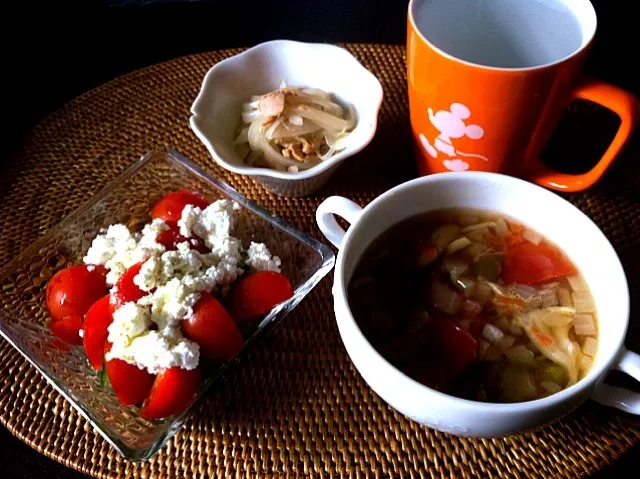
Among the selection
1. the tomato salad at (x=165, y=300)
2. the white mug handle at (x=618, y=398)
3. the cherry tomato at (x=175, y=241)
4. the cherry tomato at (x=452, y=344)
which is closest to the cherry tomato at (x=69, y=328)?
the tomato salad at (x=165, y=300)

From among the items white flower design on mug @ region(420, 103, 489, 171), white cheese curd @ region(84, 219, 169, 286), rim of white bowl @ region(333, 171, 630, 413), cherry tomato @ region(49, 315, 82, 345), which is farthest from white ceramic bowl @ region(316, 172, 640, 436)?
cherry tomato @ region(49, 315, 82, 345)

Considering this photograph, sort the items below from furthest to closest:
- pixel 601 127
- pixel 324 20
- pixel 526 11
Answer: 1. pixel 324 20
2. pixel 601 127
3. pixel 526 11

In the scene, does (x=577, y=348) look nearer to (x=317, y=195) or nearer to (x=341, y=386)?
(x=341, y=386)

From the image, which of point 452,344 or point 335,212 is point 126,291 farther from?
point 452,344

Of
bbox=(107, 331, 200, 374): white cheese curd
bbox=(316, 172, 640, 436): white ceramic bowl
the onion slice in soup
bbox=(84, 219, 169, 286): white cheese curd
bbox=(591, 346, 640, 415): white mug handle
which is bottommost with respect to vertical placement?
bbox=(591, 346, 640, 415): white mug handle

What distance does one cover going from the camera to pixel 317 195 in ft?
3.12

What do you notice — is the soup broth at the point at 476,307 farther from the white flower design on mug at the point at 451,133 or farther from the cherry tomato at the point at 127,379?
the cherry tomato at the point at 127,379

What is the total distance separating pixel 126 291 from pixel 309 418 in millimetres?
255

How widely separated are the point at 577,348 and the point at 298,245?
0.36m

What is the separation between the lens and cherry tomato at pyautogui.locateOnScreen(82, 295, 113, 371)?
736mm

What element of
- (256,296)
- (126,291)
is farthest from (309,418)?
(126,291)

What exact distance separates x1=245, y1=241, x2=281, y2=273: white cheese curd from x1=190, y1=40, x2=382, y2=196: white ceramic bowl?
11 cm

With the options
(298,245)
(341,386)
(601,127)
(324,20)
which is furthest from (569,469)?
(324,20)

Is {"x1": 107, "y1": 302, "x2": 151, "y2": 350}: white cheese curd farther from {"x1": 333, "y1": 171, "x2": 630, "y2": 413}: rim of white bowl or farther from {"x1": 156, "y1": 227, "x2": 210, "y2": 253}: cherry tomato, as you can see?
{"x1": 333, "y1": 171, "x2": 630, "y2": 413}: rim of white bowl
